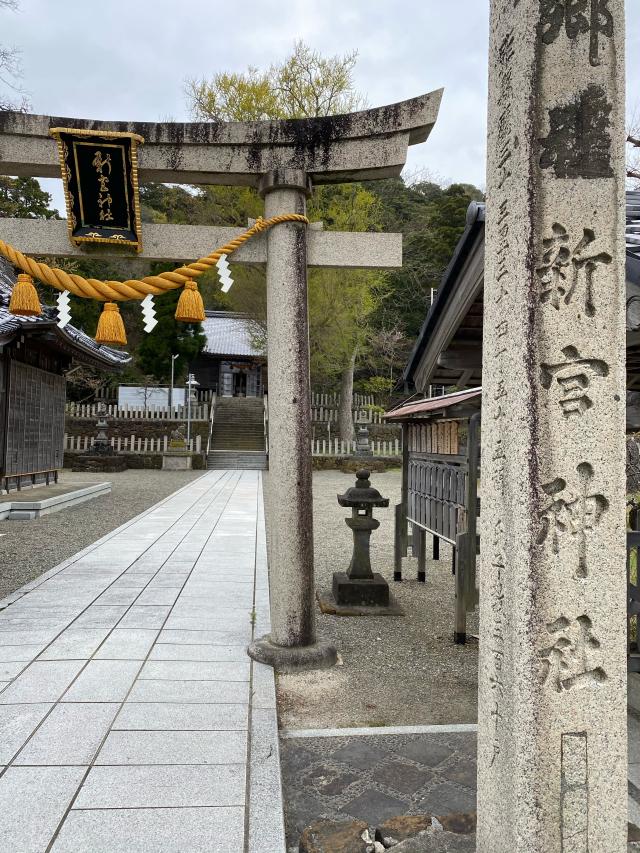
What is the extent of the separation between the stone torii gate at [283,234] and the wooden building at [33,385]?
23.6 ft

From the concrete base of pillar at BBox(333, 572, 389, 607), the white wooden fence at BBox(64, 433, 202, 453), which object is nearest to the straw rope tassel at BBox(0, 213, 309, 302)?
the concrete base of pillar at BBox(333, 572, 389, 607)

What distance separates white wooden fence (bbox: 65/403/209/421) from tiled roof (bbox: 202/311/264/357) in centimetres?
498

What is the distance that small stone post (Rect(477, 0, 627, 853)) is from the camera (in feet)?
5.86

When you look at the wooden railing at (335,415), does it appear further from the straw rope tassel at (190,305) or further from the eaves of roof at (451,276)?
the eaves of roof at (451,276)

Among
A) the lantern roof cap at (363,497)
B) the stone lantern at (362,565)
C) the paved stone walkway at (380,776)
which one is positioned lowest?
the paved stone walkway at (380,776)

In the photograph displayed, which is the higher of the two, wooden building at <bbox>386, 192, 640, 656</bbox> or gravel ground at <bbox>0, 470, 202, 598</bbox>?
wooden building at <bbox>386, 192, 640, 656</bbox>

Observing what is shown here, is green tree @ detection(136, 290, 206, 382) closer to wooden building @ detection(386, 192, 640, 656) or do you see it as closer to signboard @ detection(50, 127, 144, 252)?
wooden building @ detection(386, 192, 640, 656)

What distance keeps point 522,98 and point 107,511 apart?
12.3m

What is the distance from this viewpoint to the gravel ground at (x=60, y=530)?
7.53 metres

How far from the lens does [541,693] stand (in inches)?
70.6

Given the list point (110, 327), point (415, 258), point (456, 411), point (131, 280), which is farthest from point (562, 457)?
point (415, 258)

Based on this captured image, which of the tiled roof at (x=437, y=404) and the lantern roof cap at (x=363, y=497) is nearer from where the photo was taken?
the tiled roof at (x=437, y=404)

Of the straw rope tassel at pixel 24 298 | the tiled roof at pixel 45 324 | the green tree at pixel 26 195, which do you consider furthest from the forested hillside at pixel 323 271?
the straw rope tassel at pixel 24 298

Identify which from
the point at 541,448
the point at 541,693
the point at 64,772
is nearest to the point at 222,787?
the point at 64,772
